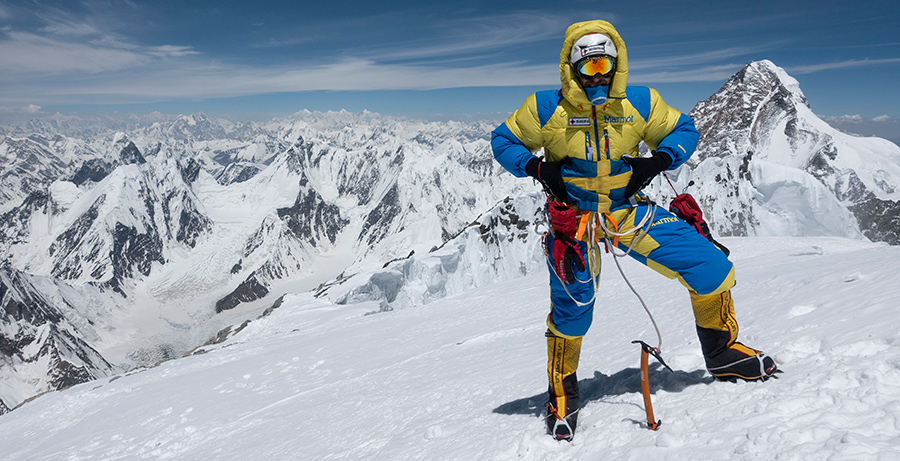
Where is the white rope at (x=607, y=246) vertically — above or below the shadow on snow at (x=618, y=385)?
above

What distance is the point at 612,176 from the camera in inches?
159

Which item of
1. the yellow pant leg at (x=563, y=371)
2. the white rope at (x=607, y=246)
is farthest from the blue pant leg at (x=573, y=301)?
the yellow pant leg at (x=563, y=371)

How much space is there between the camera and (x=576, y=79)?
392cm

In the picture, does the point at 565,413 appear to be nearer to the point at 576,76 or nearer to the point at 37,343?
the point at 576,76

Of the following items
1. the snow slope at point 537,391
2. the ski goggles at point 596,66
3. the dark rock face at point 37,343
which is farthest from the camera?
the dark rock face at point 37,343

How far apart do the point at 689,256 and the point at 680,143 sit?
3.68 feet

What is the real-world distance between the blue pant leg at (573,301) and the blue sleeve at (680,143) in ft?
3.98

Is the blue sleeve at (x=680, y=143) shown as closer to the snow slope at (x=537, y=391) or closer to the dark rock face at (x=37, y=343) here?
the snow slope at (x=537, y=391)

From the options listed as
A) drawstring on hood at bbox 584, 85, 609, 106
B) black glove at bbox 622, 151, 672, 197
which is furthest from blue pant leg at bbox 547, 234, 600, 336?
drawstring on hood at bbox 584, 85, 609, 106

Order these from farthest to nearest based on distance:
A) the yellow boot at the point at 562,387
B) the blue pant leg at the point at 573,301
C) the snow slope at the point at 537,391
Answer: the blue pant leg at the point at 573,301 → the yellow boot at the point at 562,387 → the snow slope at the point at 537,391

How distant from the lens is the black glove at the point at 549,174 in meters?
4.00

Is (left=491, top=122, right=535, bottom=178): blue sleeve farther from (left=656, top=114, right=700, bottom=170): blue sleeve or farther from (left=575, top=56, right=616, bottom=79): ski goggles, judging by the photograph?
(left=656, top=114, right=700, bottom=170): blue sleeve

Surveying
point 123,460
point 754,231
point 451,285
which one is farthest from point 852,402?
point 754,231

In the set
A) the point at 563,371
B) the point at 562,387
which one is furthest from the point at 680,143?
the point at 562,387
